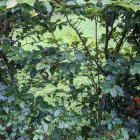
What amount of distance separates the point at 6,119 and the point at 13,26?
→ 22.4 inches

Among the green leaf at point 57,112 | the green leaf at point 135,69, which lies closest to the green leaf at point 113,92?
the green leaf at point 135,69

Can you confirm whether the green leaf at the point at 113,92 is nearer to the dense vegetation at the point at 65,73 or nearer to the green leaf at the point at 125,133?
the dense vegetation at the point at 65,73

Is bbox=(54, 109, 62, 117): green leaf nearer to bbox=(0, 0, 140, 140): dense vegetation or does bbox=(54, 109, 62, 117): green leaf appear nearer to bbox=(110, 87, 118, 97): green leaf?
bbox=(0, 0, 140, 140): dense vegetation

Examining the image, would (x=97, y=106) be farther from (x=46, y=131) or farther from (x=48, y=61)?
(x=48, y=61)

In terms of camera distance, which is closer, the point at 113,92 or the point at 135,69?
the point at 135,69

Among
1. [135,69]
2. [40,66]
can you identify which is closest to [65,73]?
[40,66]

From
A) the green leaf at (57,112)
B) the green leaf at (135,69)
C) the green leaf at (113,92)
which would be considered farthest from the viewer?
the green leaf at (57,112)

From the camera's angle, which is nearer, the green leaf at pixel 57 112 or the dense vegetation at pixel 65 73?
the dense vegetation at pixel 65 73

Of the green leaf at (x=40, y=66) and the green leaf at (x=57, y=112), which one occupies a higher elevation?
the green leaf at (x=40, y=66)

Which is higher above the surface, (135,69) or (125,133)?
(135,69)

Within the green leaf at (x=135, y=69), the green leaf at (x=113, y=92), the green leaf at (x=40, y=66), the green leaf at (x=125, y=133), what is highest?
the green leaf at (x=135, y=69)

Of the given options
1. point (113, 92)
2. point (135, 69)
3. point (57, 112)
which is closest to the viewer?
point (135, 69)

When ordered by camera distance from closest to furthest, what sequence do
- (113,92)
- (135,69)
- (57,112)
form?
1. (135,69)
2. (113,92)
3. (57,112)

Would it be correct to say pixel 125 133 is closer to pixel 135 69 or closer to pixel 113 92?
pixel 113 92
